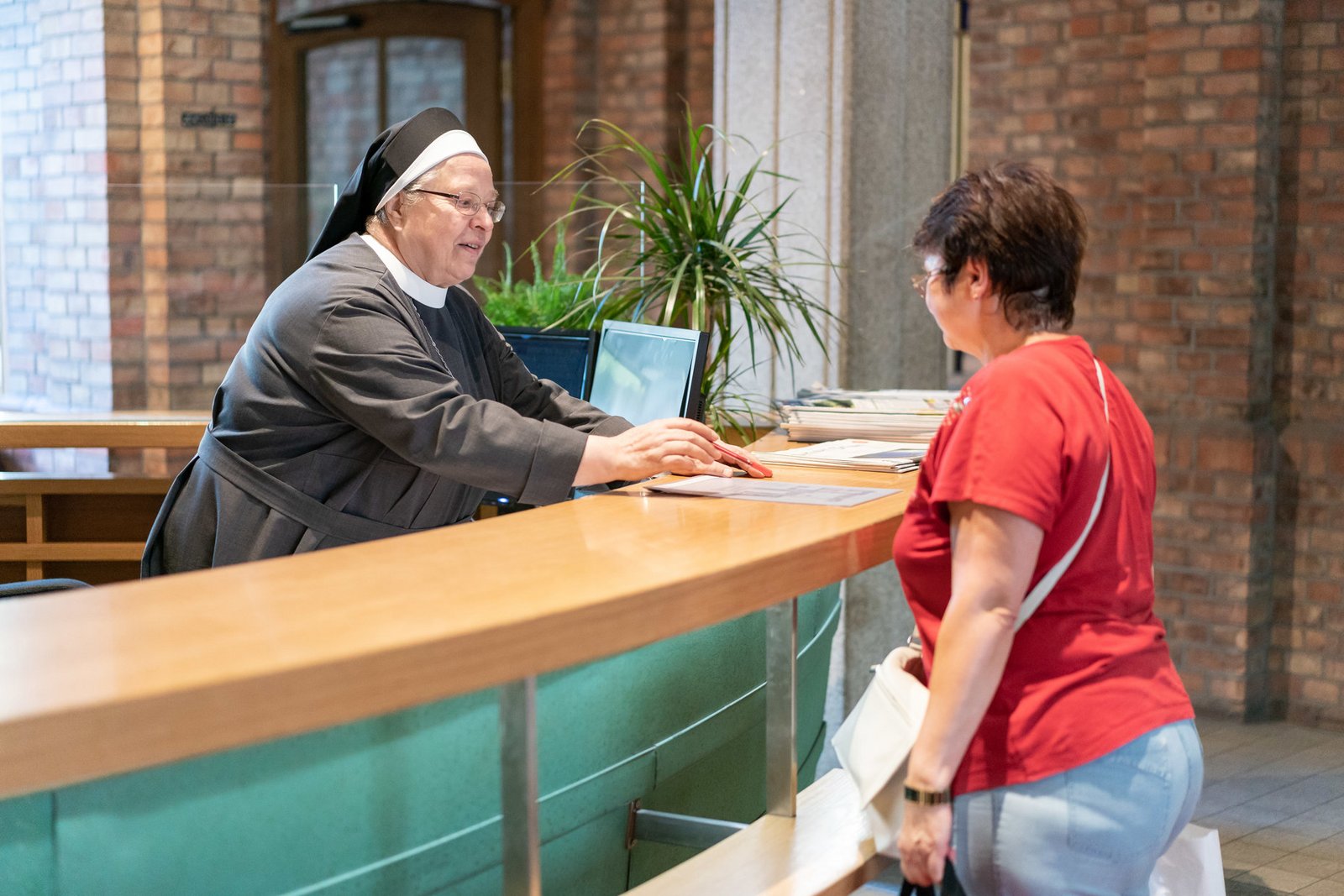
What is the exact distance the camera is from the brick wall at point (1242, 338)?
513 cm

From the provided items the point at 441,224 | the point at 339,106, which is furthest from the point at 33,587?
the point at 339,106

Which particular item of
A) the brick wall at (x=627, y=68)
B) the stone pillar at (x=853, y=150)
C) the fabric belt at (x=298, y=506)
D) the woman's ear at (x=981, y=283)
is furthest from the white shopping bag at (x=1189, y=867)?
the brick wall at (x=627, y=68)

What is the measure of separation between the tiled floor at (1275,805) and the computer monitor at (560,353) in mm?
2154

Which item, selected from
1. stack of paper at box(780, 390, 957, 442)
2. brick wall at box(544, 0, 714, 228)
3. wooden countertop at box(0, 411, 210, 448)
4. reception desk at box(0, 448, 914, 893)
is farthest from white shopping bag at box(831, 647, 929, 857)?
brick wall at box(544, 0, 714, 228)

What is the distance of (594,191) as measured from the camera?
7.36 m

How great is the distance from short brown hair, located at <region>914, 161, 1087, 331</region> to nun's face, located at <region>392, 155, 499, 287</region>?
1025mm

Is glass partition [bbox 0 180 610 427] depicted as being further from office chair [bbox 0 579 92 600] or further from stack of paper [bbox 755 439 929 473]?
stack of paper [bbox 755 439 929 473]

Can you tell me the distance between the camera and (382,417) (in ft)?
7.12

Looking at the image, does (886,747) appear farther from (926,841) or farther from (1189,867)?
(1189,867)

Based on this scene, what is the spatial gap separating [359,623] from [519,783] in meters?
0.33

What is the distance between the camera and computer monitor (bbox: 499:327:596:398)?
3318 millimetres

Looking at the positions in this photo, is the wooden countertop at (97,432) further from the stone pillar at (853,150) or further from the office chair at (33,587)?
the stone pillar at (853,150)

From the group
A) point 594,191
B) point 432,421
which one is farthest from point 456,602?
point 594,191

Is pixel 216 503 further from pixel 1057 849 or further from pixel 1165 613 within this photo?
pixel 1165 613
